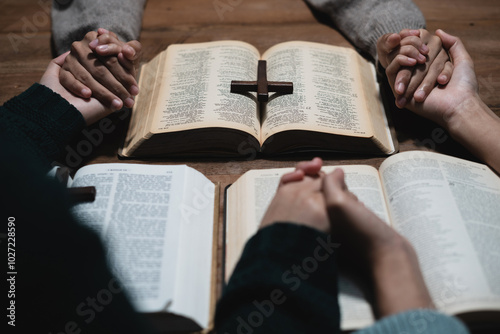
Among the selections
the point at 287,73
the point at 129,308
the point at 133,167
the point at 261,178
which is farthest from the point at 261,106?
the point at 129,308

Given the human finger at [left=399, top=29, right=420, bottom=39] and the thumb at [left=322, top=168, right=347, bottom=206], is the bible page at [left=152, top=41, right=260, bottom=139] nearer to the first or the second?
the thumb at [left=322, top=168, right=347, bottom=206]

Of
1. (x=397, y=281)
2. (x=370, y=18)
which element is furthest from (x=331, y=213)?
(x=370, y=18)

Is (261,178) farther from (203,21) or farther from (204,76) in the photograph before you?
(203,21)

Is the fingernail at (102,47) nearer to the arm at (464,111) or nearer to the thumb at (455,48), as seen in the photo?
the arm at (464,111)

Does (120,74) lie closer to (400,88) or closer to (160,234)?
(160,234)

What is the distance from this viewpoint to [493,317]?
748 millimetres

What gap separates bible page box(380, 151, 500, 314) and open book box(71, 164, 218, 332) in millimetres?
405

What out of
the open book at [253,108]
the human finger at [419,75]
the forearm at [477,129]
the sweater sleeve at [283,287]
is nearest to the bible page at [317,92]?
the open book at [253,108]

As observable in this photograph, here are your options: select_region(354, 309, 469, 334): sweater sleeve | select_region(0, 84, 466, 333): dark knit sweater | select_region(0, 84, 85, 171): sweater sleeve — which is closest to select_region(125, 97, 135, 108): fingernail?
select_region(0, 84, 85, 171): sweater sleeve

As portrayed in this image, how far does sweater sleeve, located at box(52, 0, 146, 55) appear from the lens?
1247mm

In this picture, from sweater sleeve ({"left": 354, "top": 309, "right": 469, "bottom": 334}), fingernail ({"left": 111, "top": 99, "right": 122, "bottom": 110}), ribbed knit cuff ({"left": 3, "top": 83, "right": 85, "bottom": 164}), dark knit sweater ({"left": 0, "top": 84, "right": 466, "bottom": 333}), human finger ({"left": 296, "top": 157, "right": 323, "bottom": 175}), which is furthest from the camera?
fingernail ({"left": 111, "top": 99, "right": 122, "bottom": 110})

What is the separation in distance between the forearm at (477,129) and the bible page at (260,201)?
0.25 metres

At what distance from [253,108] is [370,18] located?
0.52m

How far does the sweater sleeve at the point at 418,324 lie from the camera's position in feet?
2.12
